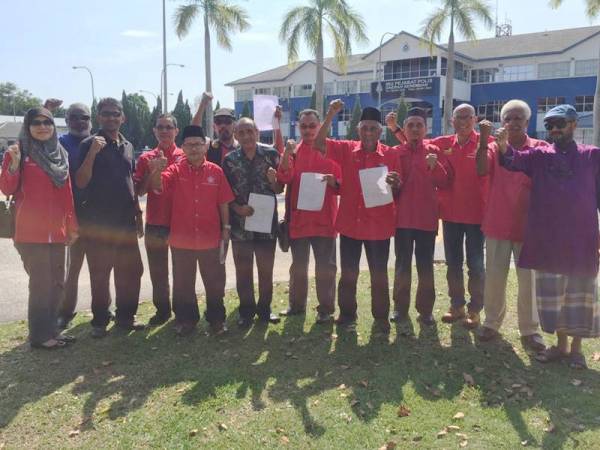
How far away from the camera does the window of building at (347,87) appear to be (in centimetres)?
5484

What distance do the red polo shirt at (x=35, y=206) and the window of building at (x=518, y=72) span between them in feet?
165

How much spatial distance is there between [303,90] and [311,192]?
54847 millimetres

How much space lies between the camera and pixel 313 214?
224 inches

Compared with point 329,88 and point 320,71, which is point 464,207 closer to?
point 320,71

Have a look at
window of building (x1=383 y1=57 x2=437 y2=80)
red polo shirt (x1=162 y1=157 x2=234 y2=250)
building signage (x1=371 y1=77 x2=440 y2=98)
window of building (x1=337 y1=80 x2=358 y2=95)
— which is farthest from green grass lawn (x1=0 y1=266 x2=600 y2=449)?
window of building (x1=337 y1=80 x2=358 y2=95)

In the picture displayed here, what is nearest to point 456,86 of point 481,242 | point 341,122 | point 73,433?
point 341,122

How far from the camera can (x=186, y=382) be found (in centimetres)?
468

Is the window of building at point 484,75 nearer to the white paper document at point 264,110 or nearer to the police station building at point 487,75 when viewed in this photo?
the police station building at point 487,75

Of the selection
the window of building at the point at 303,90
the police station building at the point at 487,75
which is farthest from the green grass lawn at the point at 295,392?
the window of building at the point at 303,90

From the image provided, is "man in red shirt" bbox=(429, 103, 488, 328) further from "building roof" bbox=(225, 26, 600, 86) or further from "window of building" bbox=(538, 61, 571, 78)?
"window of building" bbox=(538, 61, 571, 78)

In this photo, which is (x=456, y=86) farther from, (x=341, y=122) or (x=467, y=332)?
(x=467, y=332)

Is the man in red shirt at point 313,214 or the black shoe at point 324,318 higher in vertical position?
the man in red shirt at point 313,214

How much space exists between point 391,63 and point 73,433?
51226 millimetres

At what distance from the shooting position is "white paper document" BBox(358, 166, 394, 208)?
5.29 m
